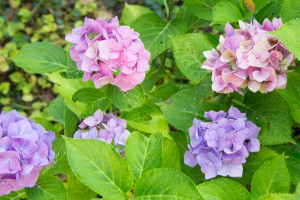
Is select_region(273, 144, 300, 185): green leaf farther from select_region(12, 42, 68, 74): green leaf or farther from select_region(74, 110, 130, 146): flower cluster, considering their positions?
select_region(12, 42, 68, 74): green leaf

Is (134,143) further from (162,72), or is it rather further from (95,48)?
(162,72)

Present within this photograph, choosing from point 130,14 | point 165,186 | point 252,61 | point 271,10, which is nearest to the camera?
point 165,186

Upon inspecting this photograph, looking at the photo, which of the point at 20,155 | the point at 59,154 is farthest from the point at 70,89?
the point at 20,155

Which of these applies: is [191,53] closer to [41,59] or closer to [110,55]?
[110,55]

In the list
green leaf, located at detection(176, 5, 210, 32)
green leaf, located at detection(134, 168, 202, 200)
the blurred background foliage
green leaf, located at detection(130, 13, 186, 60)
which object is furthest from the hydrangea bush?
the blurred background foliage

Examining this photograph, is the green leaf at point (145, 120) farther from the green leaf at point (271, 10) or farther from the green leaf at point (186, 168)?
the green leaf at point (271, 10)

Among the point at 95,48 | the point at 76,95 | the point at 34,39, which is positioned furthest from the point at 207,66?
the point at 34,39
